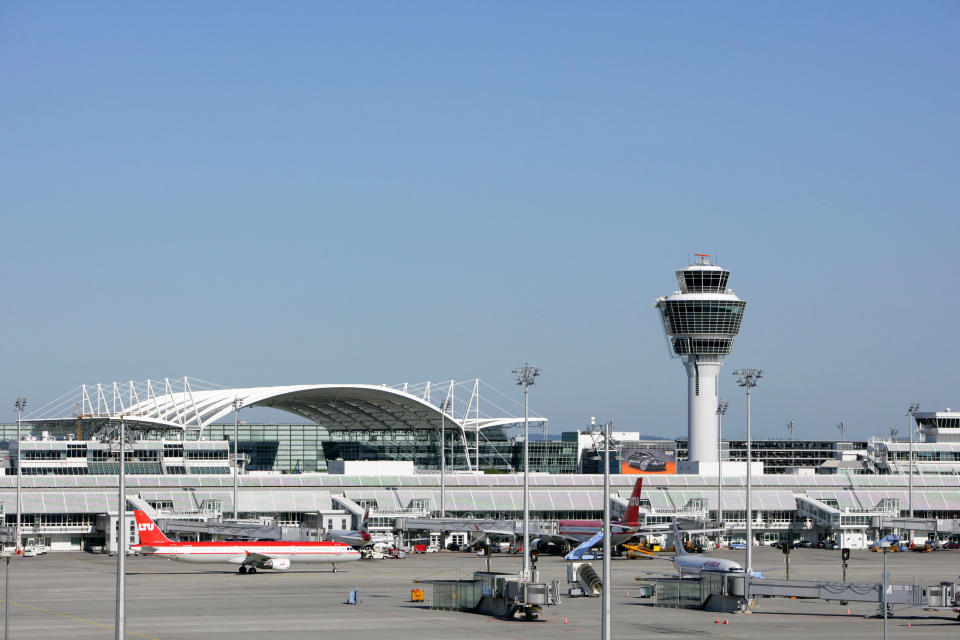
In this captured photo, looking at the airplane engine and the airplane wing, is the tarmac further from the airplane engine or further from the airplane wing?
the airplane wing

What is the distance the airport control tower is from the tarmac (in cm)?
6548

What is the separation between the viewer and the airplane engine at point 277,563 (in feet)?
324

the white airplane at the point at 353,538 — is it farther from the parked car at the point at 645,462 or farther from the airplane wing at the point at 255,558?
the parked car at the point at 645,462

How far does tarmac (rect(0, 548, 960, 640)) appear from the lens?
5934 centimetres

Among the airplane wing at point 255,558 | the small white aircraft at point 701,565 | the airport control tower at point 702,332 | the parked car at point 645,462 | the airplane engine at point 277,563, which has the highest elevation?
the airport control tower at point 702,332

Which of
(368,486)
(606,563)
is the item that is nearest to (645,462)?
(368,486)

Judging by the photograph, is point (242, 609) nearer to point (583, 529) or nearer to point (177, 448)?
point (583, 529)

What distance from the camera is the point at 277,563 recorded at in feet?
324

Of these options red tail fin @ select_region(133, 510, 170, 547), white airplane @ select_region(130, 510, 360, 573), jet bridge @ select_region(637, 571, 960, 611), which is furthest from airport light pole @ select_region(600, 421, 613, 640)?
red tail fin @ select_region(133, 510, 170, 547)

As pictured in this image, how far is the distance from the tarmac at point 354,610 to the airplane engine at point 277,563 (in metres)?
0.63

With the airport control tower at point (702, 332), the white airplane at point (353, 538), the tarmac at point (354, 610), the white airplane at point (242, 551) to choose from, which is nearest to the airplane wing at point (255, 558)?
the white airplane at point (242, 551)

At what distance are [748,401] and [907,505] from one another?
83.0 metres

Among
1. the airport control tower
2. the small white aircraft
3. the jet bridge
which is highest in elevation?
the airport control tower

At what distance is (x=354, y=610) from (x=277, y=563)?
30.2 meters
